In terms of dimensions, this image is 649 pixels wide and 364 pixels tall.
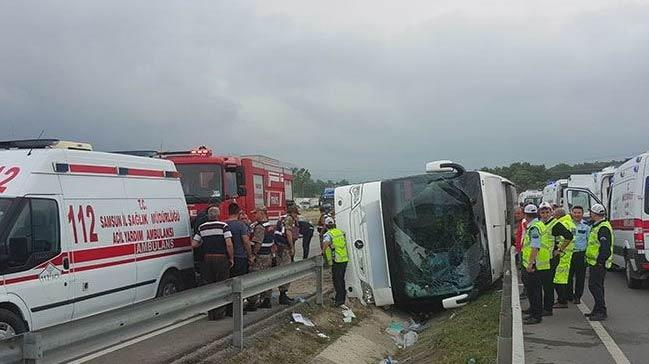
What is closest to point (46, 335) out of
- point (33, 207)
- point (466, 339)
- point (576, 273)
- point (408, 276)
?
point (33, 207)

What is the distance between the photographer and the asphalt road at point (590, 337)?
7.73m

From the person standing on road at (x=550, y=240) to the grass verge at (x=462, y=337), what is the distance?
2.66 ft

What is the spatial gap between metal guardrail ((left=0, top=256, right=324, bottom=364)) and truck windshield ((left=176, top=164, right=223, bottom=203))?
5.63 m

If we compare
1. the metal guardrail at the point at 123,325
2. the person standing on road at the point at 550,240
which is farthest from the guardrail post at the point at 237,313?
the person standing on road at the point at 550,240

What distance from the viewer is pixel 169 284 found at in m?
10.1

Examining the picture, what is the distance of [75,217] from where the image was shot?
7742mm

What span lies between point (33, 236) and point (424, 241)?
21.2 feet

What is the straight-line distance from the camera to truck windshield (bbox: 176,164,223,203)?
14242 millimetres

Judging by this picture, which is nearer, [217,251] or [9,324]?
[9,324]

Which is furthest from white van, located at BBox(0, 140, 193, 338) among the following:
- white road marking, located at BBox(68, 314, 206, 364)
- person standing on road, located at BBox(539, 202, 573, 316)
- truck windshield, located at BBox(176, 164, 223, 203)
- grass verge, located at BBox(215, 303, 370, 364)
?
person standing on road, located at BBox(539, 202, 573, 316)

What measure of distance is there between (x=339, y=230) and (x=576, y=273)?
4249mm

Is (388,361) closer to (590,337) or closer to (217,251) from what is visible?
(590,337)

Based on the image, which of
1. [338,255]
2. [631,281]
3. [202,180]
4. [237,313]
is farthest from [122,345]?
[631,281]

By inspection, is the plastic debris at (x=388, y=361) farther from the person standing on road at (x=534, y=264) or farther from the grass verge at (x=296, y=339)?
the person standing on road at (x=534, y=264)
